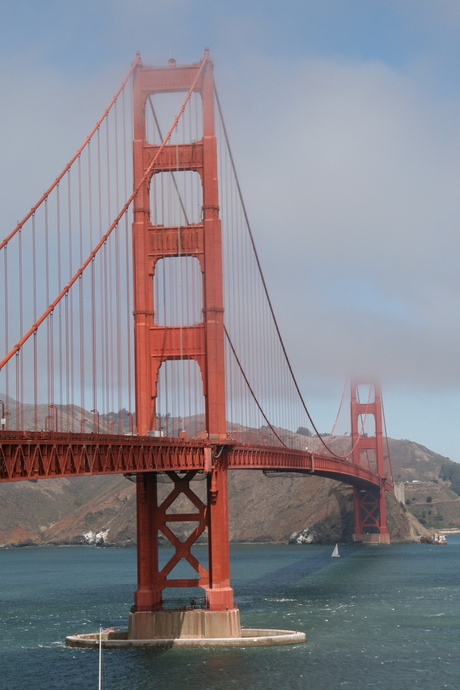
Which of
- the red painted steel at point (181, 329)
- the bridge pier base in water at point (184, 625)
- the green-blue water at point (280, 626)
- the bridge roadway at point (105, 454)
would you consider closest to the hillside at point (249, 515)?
the green-blue water at point (280, 626)

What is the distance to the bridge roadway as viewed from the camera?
3134 centimetres

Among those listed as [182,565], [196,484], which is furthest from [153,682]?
[196,484]

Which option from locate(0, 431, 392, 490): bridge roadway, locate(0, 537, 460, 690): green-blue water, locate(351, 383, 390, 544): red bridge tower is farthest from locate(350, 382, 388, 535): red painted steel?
locate(0, 431, 392, 490): bridge roadway

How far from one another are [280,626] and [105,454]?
20.5 m

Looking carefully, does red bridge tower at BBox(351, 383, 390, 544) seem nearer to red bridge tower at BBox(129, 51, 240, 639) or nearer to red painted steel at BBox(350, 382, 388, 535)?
red painted steel at BBox(350, 382, 388, 535)

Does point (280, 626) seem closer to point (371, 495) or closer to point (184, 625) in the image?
point (184, 625)

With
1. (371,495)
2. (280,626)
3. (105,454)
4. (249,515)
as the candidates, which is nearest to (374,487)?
(371,495)

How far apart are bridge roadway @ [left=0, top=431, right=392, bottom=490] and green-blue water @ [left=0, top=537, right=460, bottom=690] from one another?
7.83 meters

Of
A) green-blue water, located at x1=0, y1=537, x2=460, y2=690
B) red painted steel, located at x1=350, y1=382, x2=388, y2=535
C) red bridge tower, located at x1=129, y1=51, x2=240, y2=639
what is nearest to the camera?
green-blue water, located at x1=0, y1=537, x2=460, y2=690

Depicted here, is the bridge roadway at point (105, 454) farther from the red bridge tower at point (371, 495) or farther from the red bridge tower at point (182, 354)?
the red bridge tower at point (371, 495)

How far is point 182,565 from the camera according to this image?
119 meters

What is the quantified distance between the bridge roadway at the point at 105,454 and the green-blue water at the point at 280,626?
7827 millimetres

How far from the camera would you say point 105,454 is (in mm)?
38625

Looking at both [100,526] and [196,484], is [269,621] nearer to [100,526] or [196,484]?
[196,484]
